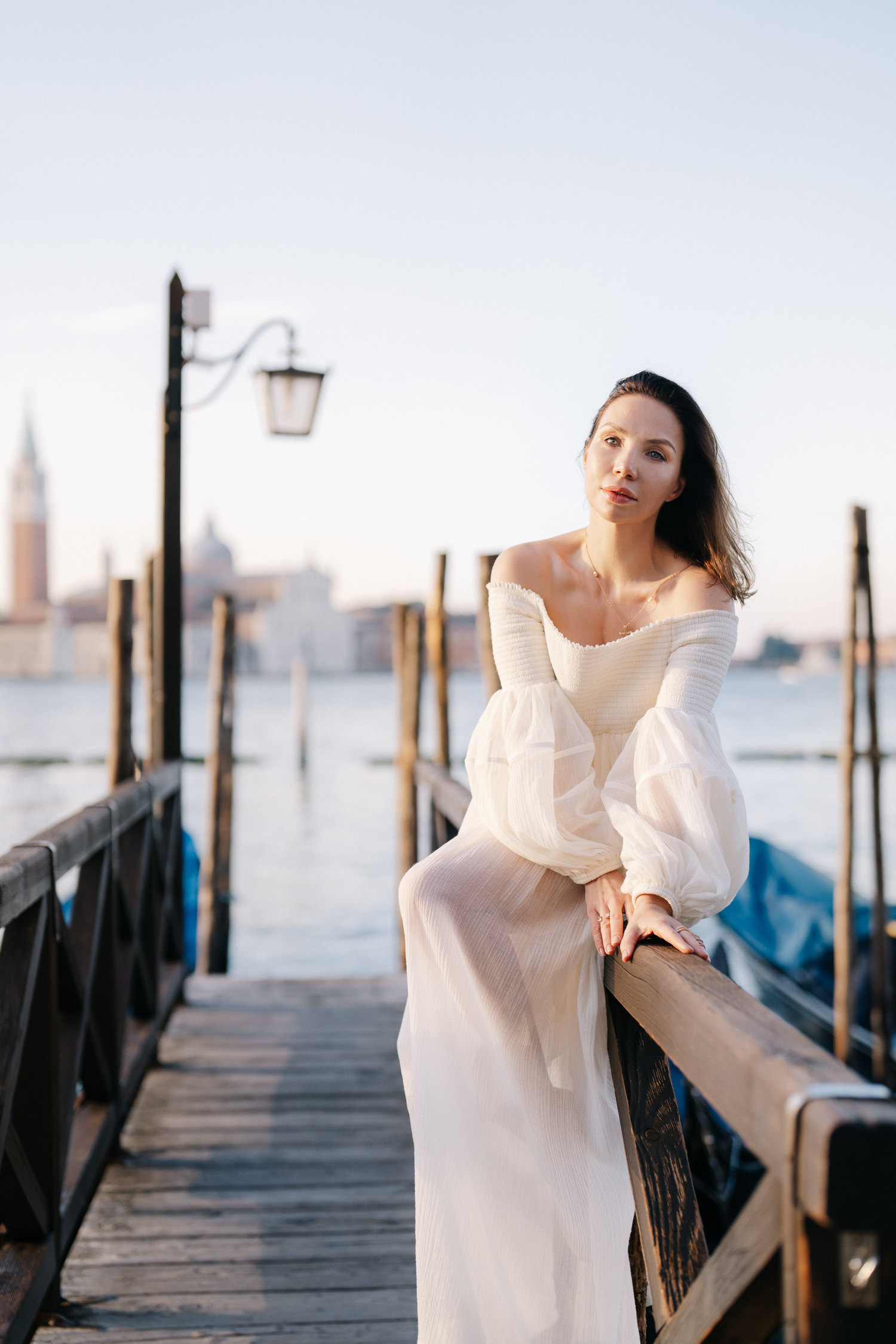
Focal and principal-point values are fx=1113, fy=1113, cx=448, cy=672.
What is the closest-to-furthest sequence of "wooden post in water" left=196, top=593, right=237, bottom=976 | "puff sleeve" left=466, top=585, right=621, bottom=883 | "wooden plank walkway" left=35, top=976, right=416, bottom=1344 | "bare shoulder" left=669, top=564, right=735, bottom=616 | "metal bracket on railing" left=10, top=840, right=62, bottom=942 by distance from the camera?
1. "puff sleeve" left=466, top=585, right=621, bottom=883
2. "bare shoulder" left=669, top=564, right=735, bottom=616
3. "metal bracket on railing" left=10, top=840, right=62, bottom=942
4. "wooden plank walkway" left=35, top=976, right=416, bottom=1344
5. "wooden post in water" left=196, top=593, right=237, bottom=976

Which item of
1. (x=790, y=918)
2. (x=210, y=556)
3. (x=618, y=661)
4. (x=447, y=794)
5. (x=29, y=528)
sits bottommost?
(x=790, y=918)

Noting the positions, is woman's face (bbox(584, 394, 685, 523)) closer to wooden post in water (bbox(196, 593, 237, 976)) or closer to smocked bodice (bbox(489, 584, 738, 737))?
smocked bodice (bbox(489, 584, 738, 737))

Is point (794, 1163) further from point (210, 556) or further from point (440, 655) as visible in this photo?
point (210, 556)

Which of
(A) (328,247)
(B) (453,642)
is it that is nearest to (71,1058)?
(A) (328,247)

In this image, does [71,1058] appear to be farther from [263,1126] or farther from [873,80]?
[873,80]

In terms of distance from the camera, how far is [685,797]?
1.68m

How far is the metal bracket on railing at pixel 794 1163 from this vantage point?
0.83 metres

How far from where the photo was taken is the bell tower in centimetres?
9731

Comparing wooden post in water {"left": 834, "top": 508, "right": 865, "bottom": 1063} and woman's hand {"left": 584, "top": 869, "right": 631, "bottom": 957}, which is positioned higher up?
woman's hand {"left": 584, "top": 869, "right": 631, "bottom": 957}

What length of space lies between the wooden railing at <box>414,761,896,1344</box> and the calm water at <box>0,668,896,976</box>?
11198mm

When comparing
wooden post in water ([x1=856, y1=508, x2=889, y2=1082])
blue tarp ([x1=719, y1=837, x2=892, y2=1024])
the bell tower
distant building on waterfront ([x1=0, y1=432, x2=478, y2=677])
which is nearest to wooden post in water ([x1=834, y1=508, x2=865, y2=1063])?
wooden post in water ([x1=856, y1=508, x2=889, y2=1082])

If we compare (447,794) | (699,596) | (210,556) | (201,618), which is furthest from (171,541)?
(210,556)

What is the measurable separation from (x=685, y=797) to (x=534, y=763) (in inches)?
11.0

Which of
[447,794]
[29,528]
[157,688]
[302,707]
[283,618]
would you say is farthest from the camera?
[29,528]
